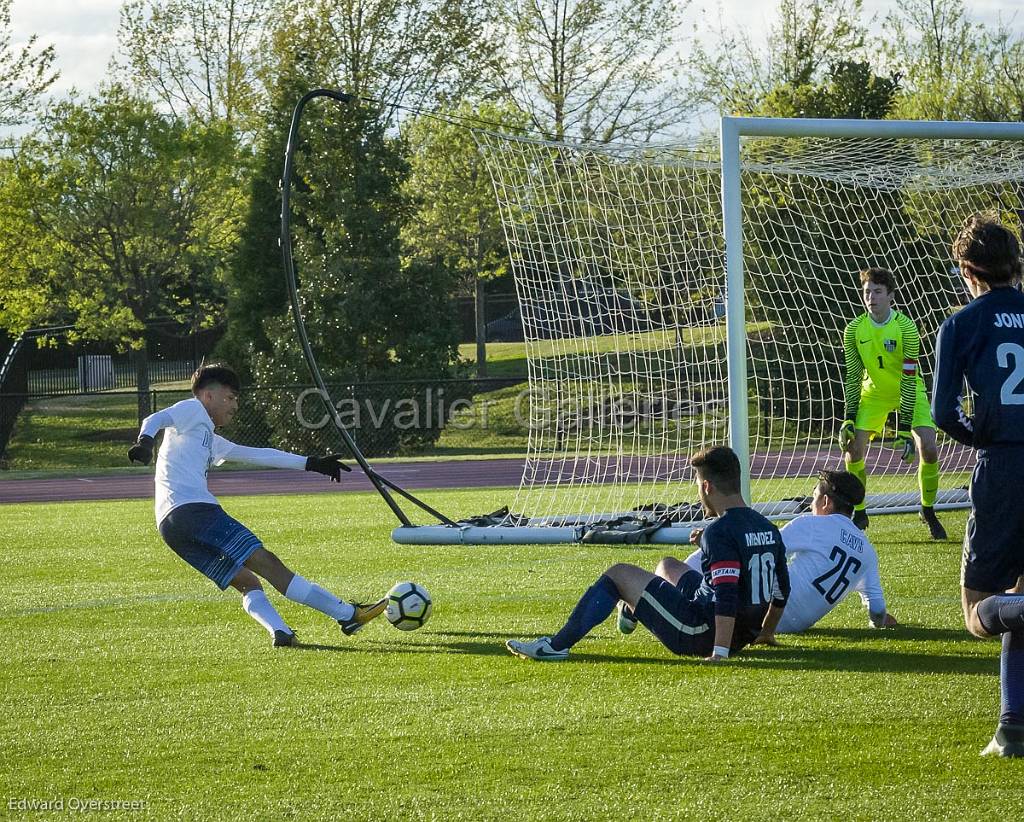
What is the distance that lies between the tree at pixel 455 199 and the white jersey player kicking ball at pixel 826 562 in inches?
1051

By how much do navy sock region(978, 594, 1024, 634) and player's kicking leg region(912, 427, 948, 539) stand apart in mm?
6103

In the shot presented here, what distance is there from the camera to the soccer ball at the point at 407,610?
22.4 feet

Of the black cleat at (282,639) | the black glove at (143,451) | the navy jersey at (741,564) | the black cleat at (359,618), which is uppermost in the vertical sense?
the black glove at (143,451)

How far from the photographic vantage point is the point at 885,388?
10.1 meters

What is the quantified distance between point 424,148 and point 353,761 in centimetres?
3162

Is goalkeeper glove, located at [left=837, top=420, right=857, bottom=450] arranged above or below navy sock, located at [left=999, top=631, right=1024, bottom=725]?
above

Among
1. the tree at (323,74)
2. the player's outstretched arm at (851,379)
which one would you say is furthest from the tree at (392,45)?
the player's outstretched arm at (851,379)

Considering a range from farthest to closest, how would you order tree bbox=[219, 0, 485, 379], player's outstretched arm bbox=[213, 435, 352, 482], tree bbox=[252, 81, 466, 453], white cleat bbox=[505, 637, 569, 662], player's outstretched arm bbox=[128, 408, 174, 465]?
tree bbox=[219, 0, 485, 379], tree bbox=[252, 81, 466, 453], player's outstretched arm bbox=[213, 435, 352, 482], player's outstretched arm bbox=[128, 408, 174, 465], white cleat bbox=[505, 637, 569, 662]

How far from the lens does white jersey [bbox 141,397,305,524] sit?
22.9 ft

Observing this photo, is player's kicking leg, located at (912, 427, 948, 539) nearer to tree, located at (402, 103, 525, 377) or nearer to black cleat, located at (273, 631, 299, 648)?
black cleat, located at (273, 631, 299, 648)

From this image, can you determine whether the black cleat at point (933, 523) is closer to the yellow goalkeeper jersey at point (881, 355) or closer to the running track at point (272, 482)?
the yellow goalkeeper jersey at point (881, 355)

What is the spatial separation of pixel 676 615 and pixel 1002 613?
2.03 metres

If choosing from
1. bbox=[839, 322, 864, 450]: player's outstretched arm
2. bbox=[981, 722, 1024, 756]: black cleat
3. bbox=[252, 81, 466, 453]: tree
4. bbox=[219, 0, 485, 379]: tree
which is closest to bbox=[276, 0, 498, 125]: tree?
bbox=[219, 0, 485, 379]: tree

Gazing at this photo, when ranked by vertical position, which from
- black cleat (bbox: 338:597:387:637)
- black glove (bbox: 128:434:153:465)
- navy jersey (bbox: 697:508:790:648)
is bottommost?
black cleat (bbox: 338:597:387:637)
